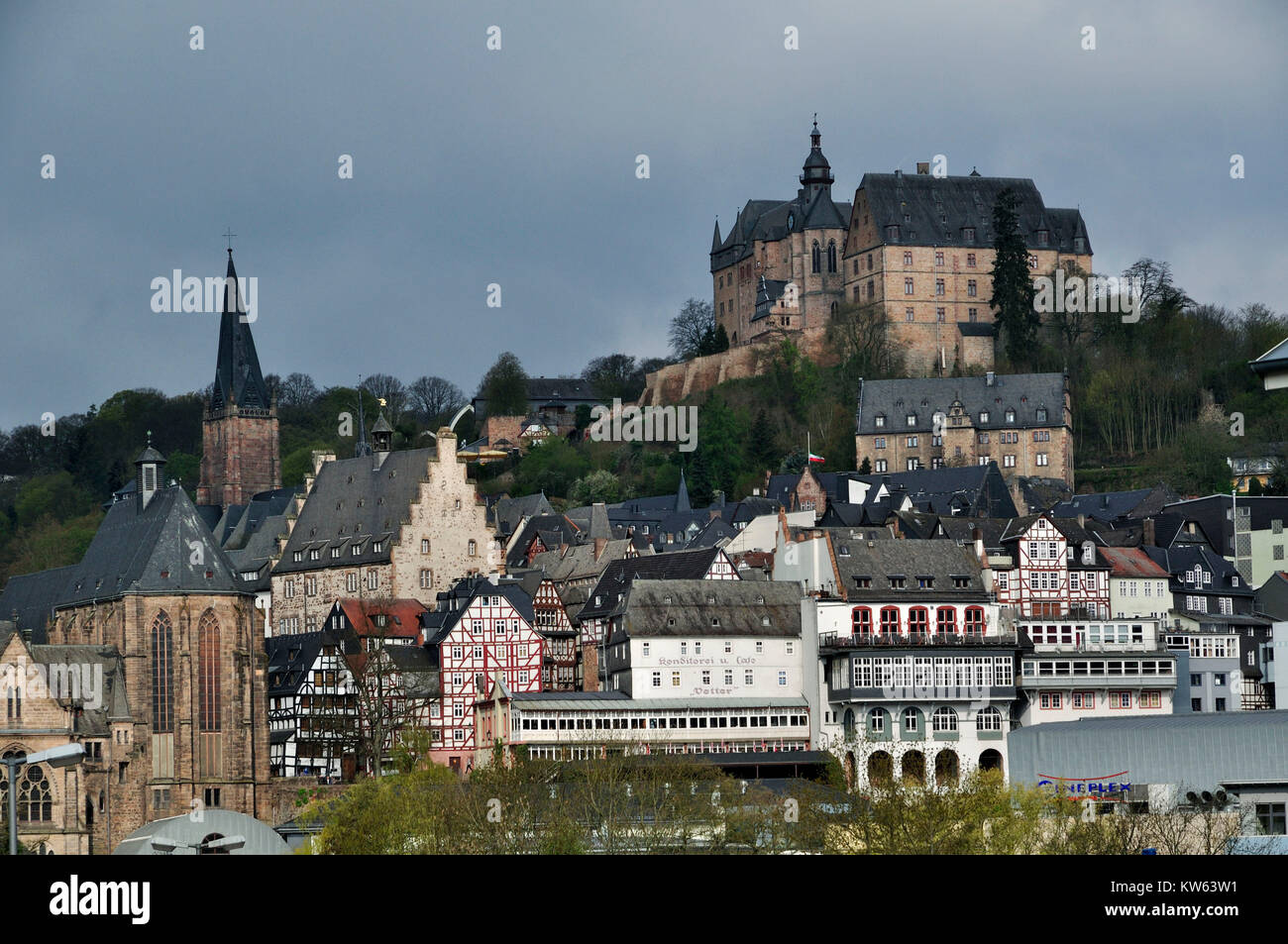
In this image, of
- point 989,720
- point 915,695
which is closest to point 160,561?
point 915,695

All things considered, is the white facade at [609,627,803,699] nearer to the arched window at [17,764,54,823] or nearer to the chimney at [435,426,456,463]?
the arched window at [17,764,54,823]

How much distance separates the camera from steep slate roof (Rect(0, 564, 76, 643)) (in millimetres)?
89312

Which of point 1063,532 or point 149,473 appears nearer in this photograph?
point 1063,532

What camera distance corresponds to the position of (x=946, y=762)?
76.6 m

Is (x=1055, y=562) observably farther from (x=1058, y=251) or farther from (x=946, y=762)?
(x=1058, y=251)

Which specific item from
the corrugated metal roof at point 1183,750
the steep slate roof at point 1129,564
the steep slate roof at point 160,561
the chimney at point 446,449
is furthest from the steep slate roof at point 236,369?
the corrugated metal roof at point 1183,750

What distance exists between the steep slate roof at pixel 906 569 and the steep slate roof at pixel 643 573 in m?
6.51

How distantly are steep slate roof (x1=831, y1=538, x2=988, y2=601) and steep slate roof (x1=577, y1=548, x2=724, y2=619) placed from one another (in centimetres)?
651

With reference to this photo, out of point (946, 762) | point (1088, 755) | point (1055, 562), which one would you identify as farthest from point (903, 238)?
point (1088, 755)

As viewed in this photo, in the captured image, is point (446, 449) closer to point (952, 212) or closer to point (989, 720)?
point (989, 720)

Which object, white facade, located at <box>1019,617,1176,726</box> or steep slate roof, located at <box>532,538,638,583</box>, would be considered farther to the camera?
steep slate roof, located at <box>532,538,638,583</box>

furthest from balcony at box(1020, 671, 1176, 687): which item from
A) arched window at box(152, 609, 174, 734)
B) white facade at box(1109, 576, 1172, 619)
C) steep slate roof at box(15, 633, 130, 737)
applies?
steep slate roof at box(15, 633, 130, 737)
